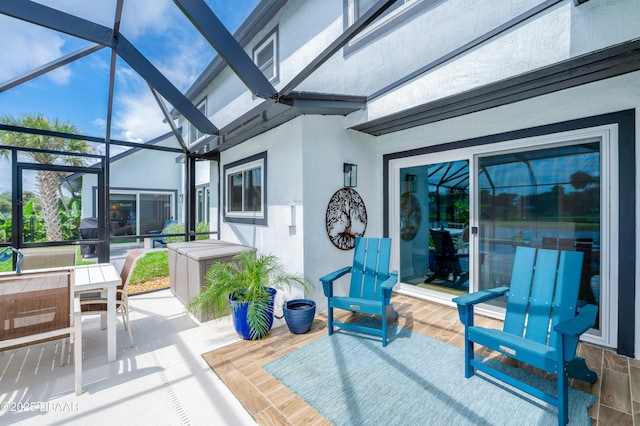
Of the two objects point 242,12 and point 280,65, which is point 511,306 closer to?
point 280,65

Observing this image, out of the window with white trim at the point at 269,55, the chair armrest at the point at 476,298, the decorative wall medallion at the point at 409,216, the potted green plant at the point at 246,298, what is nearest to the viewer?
the chair armrest at the point at 476,298

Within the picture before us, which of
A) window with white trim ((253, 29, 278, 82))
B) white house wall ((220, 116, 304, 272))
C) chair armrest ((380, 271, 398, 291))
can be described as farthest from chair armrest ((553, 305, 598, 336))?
window with white trim ((253, 29, 278, 82))

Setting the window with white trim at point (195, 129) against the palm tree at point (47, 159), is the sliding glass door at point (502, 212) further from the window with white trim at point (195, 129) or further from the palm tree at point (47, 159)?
the palm tree at point (47, 159)

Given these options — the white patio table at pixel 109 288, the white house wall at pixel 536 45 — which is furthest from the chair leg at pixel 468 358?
the white patio table at pixel 109 288

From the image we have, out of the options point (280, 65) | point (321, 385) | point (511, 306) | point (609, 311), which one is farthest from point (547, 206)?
point (280, 65)

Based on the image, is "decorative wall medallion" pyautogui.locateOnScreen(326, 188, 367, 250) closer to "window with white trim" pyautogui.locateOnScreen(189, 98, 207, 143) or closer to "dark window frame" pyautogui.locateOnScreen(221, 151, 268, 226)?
"dark window frame" pyautogui.locateOnScreen(221, 151, 268, 226)

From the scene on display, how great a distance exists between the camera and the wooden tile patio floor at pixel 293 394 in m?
2.03

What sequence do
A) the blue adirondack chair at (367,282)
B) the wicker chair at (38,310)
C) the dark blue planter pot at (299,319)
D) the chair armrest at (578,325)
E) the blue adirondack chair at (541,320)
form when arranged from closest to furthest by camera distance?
the chair armrest at (578,325) → the blue adirondack chair at (541,320) → the wicker chair at (38,310) → the blue adirondack chair at (367,282) → the dark blue planter pot at (299,319)

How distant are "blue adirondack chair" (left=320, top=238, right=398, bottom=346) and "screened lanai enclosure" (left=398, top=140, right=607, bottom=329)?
1.22 meters

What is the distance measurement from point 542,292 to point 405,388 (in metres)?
1.50

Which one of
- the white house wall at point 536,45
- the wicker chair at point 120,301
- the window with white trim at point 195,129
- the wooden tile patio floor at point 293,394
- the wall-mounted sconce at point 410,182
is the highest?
the window with white trim at point 195,129

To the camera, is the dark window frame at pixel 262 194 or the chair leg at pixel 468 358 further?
the dark window frame at pixel 262 194

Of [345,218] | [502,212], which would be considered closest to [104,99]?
[345,218]

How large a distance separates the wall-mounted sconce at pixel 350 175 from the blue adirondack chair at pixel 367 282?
1.01 meters
